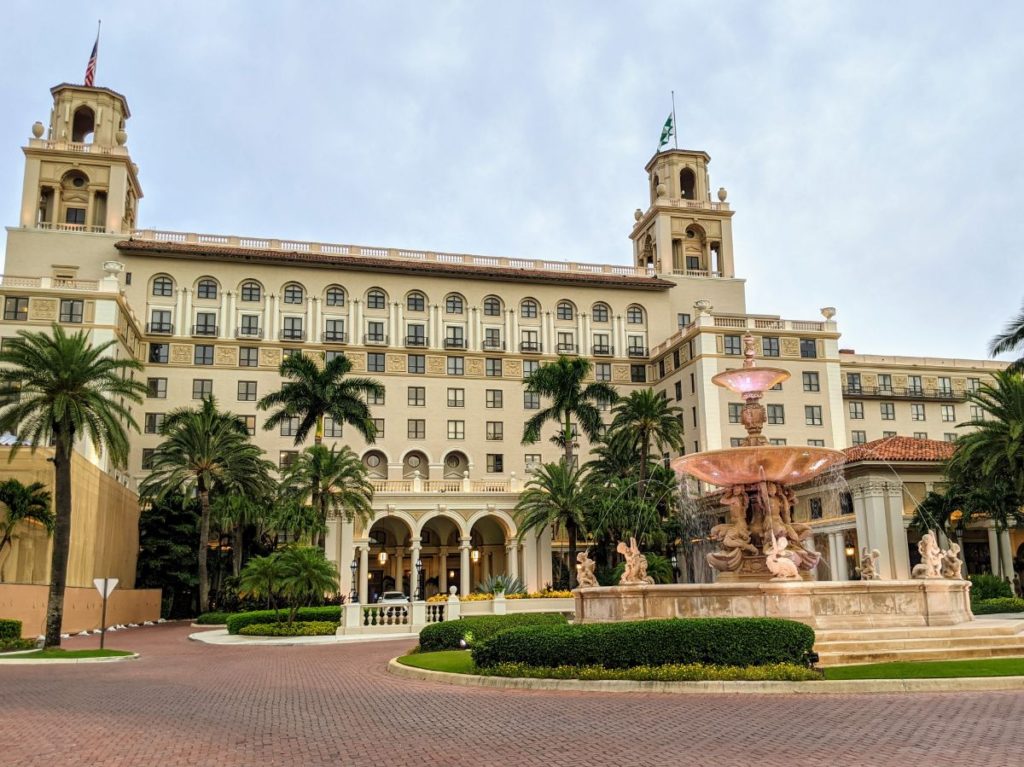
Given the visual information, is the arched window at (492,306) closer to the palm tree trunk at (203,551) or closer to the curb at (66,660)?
the palm tree trunk at (203,551)

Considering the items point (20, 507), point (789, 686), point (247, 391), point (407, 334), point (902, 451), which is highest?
point (407, 334)

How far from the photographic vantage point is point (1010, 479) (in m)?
39.0

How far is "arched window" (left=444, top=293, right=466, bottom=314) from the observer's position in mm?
69375

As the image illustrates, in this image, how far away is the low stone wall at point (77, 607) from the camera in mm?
35156

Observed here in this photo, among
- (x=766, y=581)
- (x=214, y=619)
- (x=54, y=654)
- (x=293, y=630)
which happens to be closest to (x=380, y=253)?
(x=214, y=619)

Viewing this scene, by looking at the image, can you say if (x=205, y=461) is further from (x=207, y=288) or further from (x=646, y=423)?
(x=646, y=423)

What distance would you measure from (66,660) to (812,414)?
51.6 metres

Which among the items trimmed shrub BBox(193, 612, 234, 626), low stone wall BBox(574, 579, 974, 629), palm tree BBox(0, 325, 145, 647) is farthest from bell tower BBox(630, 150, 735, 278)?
low stone wall BBox(574, 579, 974, 629)

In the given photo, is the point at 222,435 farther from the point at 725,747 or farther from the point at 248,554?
the point at 725,747

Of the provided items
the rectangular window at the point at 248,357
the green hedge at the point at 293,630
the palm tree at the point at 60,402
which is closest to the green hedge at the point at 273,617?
the green hedge at the point at 293,630

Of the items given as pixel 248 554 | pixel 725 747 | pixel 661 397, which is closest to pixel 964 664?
pixel 725 747

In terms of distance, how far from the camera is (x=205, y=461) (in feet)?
167

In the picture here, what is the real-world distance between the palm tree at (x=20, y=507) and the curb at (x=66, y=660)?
13.6 m

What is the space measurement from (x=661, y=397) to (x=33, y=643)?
35.5 metres
